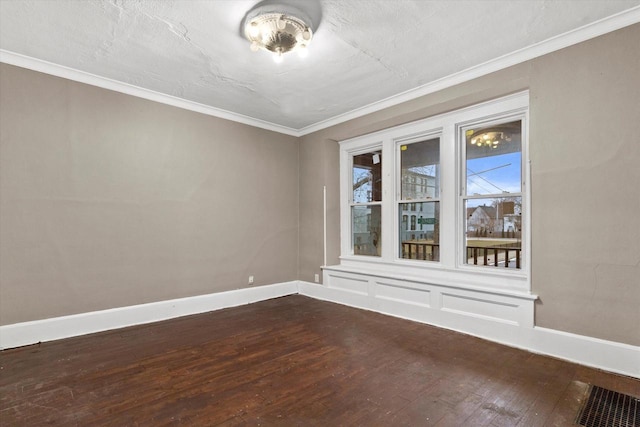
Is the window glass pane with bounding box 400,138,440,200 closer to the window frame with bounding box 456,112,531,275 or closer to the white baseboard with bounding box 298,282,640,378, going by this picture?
the window frame with bounding box 456,112,531,275

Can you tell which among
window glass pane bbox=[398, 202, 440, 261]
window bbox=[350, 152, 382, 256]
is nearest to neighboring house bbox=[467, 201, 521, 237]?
window glass pane bbox=[398, 202, 440, 261]

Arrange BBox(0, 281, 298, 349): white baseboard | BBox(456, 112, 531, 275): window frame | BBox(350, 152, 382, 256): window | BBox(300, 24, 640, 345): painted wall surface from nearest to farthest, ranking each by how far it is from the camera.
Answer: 1. BBox(300, 24, 640, 345): painted wall surface
2. BBox(0, 281, 298, 349): white baseboard
3. BBox(456, 112, 531, 275): window frame
4. BBox(350, 152, 382, 256): window

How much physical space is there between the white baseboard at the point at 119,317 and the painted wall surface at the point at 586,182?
12.0 ft

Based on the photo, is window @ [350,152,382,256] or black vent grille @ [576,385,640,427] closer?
black vent grille @ [576,385,640,427]

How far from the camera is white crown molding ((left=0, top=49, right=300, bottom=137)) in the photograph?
10.1 feet

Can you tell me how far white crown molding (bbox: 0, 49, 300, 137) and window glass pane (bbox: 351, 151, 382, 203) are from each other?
1.52m

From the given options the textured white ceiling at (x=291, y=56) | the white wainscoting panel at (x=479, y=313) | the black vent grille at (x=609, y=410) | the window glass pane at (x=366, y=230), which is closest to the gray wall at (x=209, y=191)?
the white wainscoting panel at (x=479, y=313)

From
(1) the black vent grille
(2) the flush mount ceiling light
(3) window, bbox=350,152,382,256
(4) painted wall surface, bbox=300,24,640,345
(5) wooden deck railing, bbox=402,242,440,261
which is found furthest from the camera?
(3) window, bbox=350,152,382,256

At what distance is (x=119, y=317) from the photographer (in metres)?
3.62

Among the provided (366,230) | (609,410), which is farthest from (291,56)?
(609,410)

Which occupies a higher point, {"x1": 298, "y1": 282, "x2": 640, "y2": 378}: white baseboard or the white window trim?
the white window trim

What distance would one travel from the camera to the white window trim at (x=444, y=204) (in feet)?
10.9

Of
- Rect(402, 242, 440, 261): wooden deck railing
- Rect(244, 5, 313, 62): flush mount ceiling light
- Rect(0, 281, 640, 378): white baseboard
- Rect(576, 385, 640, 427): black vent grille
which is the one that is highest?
Rect(244, 5, 313, 62): flush mount ceiling light

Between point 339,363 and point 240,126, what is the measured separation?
3.59 meters
